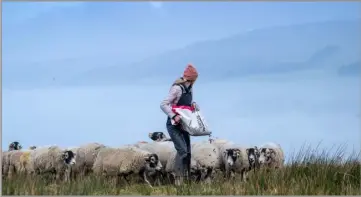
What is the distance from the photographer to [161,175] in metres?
13.1

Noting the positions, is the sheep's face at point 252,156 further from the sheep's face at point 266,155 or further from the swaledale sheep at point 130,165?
the swaledale sheep at point 130,165

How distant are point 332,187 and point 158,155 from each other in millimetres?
4524

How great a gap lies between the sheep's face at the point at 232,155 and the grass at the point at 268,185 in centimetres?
221

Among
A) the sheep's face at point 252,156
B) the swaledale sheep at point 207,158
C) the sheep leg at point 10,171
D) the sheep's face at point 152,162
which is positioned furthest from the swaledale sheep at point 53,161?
the sheep's face at point 252,156

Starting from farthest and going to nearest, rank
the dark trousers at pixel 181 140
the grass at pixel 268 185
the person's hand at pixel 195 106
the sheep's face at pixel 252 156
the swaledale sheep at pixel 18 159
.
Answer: the swaledale sheep at pixel 18 159, the sheep's face at pixel 252 156, the person's hand at pixel 195 106, the dark trousers at pixel 181 140, the grass at pixel 268 185

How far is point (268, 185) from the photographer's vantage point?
398 inches

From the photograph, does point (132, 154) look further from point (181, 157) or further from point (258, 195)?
point (258, 195)

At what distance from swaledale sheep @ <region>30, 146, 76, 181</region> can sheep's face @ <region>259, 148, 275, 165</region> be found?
3810 millimetres

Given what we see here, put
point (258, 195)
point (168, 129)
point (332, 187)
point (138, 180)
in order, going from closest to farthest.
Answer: point (258, 195)
point (332, 187)
point (168, 129)
point (138, 180)

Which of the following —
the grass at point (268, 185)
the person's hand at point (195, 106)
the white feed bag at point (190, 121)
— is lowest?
the grass at point (268, 185)

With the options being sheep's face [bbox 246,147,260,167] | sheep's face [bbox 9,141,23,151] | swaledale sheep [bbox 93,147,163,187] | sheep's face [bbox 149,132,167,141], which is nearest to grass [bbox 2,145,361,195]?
swaledale sheep [bbox 93,147,163,187]

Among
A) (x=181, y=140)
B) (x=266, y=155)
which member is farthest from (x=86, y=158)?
(x=181, y=140)

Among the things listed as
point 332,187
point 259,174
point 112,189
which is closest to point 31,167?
point 112,189

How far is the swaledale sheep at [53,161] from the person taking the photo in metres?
14.4
